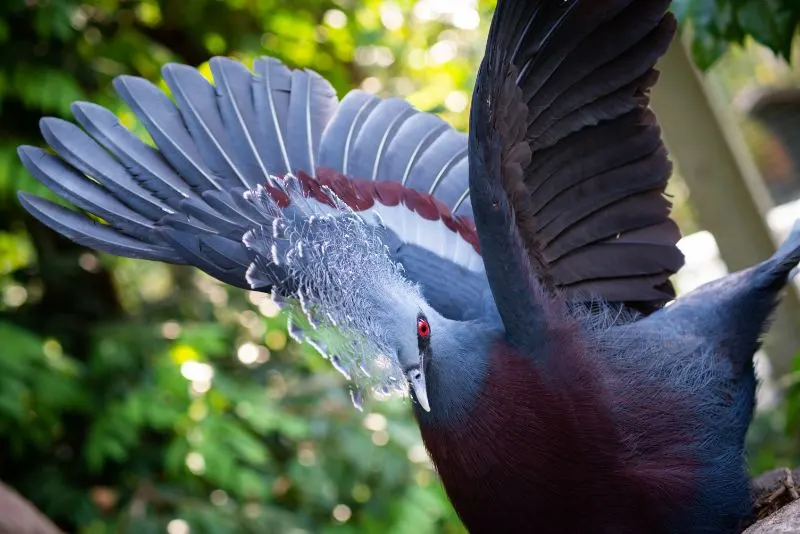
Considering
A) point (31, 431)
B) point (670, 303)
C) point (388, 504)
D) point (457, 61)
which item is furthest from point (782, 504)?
point (457, 61)

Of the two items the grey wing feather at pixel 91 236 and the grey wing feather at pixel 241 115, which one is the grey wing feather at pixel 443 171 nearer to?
the grey wing feather at pixel 241 115

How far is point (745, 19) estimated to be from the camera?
182 centimetres

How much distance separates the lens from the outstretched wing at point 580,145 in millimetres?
1569

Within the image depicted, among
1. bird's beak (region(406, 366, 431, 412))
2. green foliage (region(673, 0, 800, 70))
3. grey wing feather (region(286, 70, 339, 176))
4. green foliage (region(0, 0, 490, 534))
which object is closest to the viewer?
bird's beak (region(406, 366, 431, 412))

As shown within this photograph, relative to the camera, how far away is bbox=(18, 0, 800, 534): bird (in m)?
1.65

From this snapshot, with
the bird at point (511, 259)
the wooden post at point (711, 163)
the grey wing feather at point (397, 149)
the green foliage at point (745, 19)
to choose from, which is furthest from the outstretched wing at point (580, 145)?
the wooden post at point (711, 163)

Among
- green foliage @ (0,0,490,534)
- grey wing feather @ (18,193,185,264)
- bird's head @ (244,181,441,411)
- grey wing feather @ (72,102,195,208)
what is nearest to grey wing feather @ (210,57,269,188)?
grey wing feather @ (72,102,195,208)

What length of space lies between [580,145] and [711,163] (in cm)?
183

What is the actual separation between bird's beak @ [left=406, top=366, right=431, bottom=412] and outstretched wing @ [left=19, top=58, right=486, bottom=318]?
0.34 metres

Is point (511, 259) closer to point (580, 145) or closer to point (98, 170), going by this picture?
point (580, 145)

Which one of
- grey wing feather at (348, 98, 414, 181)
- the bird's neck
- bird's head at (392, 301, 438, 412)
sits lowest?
the bird's neck

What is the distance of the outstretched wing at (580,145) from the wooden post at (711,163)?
1563 millimetres

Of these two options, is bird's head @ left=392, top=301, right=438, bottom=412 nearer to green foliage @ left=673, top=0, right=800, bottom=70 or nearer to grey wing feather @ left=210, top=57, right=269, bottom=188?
grey wing feather @ left=210, top=57, right=269, bottom=188

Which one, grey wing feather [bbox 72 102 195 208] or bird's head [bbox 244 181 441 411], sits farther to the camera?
grey wing feather [bbox 72 102 195 208]
